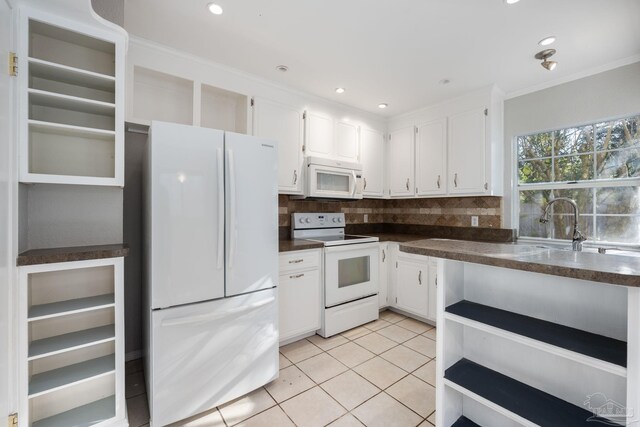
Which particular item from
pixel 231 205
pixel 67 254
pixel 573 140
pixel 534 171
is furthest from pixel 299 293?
pixel 573 140

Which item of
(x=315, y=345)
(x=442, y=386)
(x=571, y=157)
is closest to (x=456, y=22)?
(x=571, y=157)

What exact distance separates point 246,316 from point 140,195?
1.35m

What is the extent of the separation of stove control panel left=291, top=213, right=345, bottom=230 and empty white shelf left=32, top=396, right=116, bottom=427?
2.02 metres

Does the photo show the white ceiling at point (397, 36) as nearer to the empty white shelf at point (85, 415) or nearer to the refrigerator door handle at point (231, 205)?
the refrigerator door handle at point (231, 205)

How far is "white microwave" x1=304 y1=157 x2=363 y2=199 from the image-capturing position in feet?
9.43

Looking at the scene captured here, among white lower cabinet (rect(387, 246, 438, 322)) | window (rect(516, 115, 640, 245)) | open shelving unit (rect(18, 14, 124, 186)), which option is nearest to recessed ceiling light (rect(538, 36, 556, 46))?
window (rect(516, 115, 640, 245))

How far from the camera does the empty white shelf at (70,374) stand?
1330mm

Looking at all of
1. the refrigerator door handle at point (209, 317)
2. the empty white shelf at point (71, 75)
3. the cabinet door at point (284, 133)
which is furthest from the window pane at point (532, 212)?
the empty white shelf at point (71, 75)

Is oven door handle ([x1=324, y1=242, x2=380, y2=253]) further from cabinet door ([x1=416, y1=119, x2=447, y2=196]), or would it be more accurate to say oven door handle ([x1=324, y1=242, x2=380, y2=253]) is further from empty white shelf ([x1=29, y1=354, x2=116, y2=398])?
empty white shelf ([x1=29, y1=354, x2=116, y2=398])

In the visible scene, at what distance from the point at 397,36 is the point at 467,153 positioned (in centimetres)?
154

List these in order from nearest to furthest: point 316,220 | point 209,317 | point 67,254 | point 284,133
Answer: point 67,254 < point 209,317 < point 284,133 < point 316,220

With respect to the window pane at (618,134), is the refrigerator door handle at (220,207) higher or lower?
lower

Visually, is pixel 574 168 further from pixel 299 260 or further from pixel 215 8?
pixel 215 8

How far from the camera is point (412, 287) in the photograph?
305 centimetres
